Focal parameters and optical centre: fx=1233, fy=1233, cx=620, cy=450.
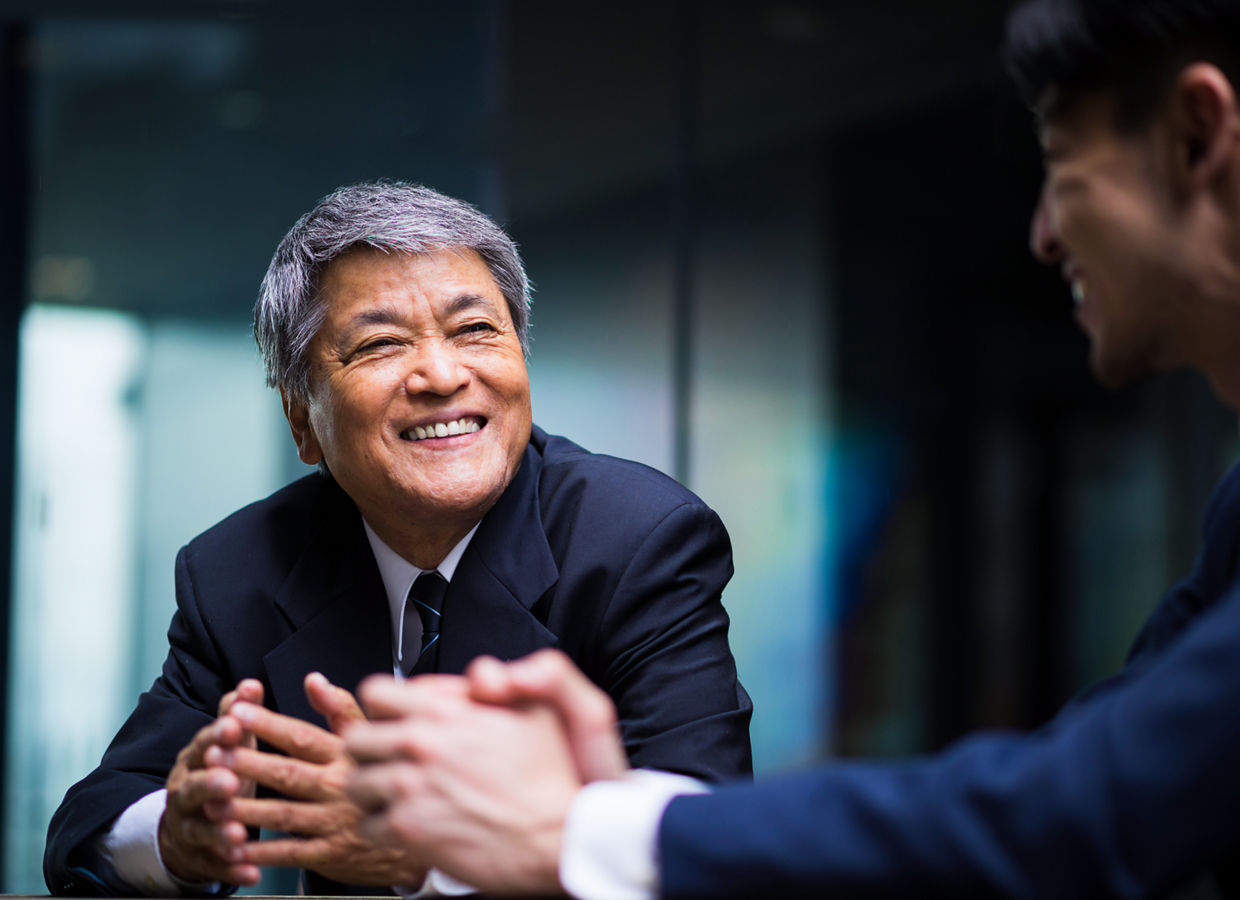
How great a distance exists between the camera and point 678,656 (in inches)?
64.4

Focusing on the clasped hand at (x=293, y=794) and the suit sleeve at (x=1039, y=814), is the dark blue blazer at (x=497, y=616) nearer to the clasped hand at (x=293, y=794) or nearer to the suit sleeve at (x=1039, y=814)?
the clasped hand at (x=293, y=794)

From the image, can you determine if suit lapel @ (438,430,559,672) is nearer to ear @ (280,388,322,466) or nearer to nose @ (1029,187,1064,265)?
ear @ (280,388,322,466)

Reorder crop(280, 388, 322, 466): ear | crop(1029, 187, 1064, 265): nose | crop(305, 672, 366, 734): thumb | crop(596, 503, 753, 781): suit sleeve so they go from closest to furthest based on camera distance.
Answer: crop(1029, 187, 1064, 265): nose
crop(305, 672, 366, 734): thumb
crop(596, 503, 753, 781): suit sleeve
crop(280, 388, 322, 466): ear

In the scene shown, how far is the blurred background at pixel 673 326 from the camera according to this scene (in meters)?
3.94

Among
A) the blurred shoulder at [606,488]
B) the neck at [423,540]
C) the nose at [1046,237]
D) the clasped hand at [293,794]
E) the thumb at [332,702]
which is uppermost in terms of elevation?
the nose at [1046,237]

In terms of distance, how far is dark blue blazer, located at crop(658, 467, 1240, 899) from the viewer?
776 millimetres

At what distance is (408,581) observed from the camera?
1.84 meters

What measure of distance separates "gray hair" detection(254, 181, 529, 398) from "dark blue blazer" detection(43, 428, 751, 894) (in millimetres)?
273

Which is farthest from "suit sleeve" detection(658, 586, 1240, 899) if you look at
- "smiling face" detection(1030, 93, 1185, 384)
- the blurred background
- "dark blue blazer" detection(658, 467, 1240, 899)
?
the blurred background

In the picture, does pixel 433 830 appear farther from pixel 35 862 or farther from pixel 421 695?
pixel 35 862

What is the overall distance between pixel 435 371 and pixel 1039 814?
1.14m

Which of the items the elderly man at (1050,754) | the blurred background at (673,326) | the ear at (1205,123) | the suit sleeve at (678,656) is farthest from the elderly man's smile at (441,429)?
the blurred background at (673,326)

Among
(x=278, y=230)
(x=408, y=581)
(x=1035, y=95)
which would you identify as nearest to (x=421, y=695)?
(x=1035, y=95)

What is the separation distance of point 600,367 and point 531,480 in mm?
2531
